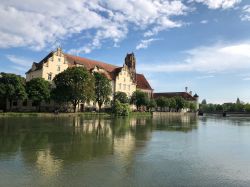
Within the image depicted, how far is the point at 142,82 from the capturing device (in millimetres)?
138000

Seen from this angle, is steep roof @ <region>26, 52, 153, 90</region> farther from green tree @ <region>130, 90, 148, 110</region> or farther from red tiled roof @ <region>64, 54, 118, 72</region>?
green tree @ <region>130, 90, 148, 110</region>

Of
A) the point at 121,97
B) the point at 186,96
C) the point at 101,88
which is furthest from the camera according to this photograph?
the point at 186,96

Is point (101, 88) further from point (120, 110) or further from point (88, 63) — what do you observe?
point (88, 63)

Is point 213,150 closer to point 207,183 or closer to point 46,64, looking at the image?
point 207,183

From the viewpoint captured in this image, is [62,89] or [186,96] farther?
[186,96]

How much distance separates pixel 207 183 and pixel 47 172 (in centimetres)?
668

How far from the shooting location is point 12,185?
1178 cm

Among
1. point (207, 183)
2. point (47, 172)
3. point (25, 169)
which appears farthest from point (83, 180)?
point (207, 183)

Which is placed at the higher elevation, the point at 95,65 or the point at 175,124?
the point at 95,65

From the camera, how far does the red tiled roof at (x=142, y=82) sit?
13485 centimetres

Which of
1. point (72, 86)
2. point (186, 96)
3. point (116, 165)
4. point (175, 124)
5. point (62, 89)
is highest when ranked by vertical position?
point (186, 96)

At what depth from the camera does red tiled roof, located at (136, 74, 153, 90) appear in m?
135

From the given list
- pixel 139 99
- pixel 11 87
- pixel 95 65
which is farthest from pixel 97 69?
pixel 11 87

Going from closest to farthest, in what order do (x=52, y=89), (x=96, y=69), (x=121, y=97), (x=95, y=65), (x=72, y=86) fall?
(x=72, y=86) < (x=52, y=89) < (x=121, y=97) < (x=96, y=69) < (x=95, y=65)
